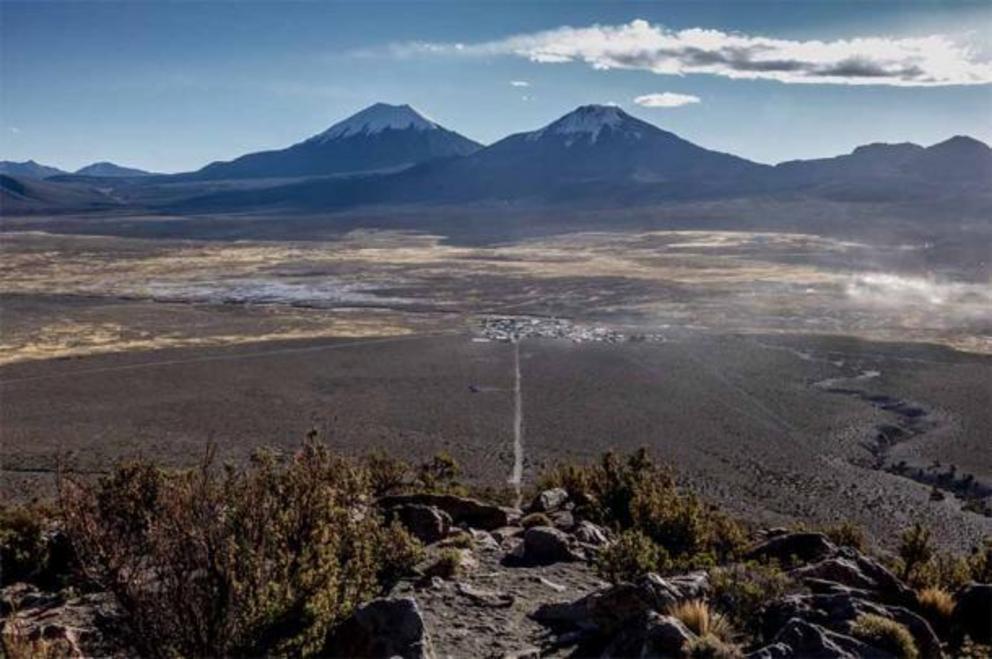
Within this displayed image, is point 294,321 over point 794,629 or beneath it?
beneath

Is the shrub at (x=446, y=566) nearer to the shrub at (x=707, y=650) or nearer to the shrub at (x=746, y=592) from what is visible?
the shrub at (x=746, y=592)

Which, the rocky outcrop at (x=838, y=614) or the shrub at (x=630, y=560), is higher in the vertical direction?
the rocky outcrop at (x=838, y=614)

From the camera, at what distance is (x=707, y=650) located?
6.41 m

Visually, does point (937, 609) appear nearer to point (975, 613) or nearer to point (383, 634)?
point (975, 613)

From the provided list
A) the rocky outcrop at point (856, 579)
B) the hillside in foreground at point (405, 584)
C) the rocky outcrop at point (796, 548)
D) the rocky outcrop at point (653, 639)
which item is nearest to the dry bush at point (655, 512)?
the hillside in foreground at point (405, 584)

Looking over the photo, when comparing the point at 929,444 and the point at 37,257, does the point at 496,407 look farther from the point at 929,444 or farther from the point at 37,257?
the point at 37,257

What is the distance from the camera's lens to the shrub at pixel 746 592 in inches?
311

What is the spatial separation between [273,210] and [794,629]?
202 meters

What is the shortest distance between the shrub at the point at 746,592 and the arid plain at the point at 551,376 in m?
7.32

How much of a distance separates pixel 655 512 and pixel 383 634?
6358 millimetres

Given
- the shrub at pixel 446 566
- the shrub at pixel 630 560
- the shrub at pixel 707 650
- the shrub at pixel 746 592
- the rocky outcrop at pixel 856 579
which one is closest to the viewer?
the shrub at pixel 707 650

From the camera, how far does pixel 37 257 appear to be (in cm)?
9356

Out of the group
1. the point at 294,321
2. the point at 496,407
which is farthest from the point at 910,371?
the point at 294,321

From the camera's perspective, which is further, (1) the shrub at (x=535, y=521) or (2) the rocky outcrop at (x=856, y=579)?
(1) the shrub at (x=535, y=521)
